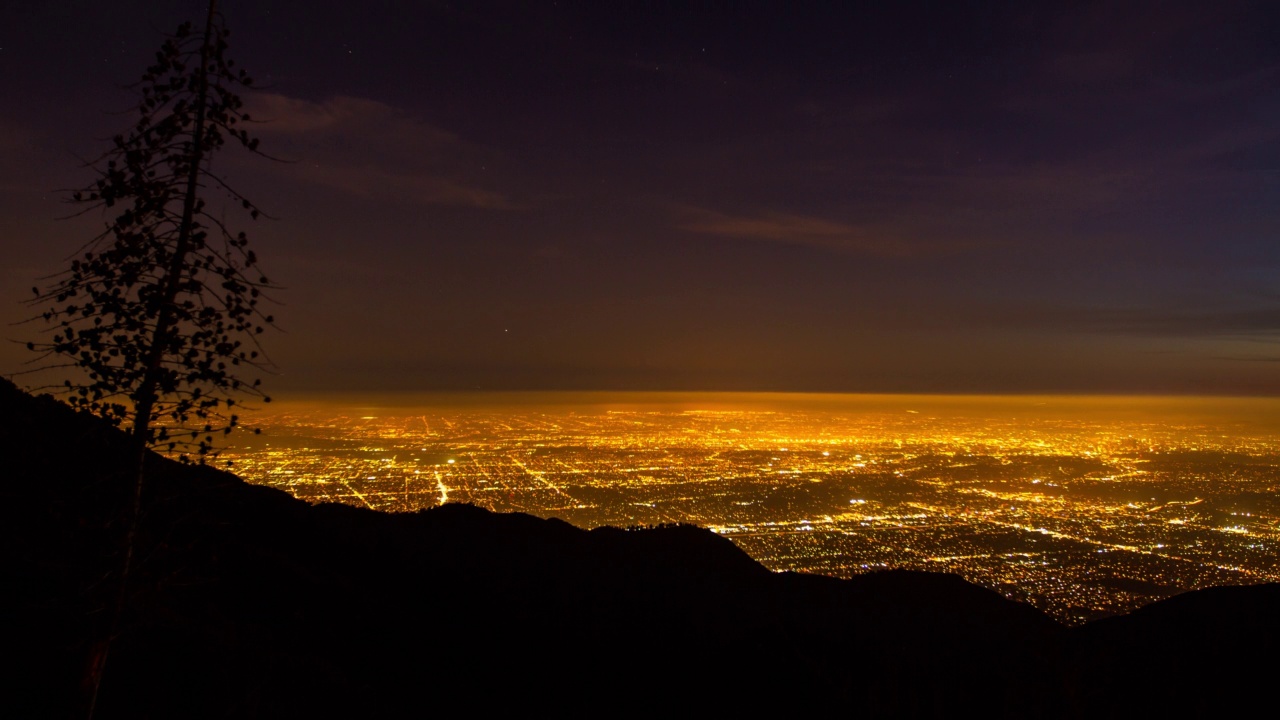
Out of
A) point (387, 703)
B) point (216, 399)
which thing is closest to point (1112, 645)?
point (387, 703)

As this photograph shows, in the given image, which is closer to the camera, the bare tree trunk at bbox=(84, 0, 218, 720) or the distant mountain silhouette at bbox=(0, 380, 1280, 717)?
the bare tree trunk at bbox=(84, 0, 218, 720)

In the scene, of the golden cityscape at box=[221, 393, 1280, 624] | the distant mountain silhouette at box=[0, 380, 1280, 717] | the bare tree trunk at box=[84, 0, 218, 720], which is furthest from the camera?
the golden cityscape at box=[221, 393, 1280, 624]

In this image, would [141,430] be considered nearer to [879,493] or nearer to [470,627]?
[470,627]

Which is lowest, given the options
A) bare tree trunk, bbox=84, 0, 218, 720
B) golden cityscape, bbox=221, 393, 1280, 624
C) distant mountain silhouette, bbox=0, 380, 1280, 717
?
golden cityscape, bbox=221, 393, 1280, 624

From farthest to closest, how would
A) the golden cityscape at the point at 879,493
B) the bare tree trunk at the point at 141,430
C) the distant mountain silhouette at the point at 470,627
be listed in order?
the golden cityscape at the point at 879,493 < the distant mountain silhouette at the point at 470,627 < the bare tree trunk at the point at 141,430

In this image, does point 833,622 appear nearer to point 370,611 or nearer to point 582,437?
point 370,611
